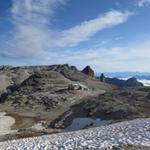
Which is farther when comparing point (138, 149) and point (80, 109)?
point (80, 109)

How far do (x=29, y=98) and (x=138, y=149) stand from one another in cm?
11046

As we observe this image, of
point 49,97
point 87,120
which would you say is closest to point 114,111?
point 87,120

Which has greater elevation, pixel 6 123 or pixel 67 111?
pixel 67 111

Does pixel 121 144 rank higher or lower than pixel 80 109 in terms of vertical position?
higher

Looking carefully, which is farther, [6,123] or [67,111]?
[67,111]

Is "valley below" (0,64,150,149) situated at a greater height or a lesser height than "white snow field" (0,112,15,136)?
greater

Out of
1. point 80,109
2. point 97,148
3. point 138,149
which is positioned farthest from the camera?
point 80,109

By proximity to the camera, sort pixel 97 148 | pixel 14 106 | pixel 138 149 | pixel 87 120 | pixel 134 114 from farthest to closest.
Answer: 1. pixel 14 106
2. pixel 87 120
3. pixel 134 114
4. pixel 97 148
5. pixel 138 149

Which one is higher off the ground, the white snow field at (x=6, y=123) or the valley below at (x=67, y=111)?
the valley below at (x=67, y=111)

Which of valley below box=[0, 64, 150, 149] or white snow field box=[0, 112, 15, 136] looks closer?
valley below box=[0, 64, 150, 149]

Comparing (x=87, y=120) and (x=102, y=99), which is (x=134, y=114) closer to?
(x=87, y=120)

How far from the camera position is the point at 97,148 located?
24.5 m

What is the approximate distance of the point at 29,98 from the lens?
13088 centimetres

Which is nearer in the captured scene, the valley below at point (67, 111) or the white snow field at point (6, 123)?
the valley below at point (67, 111)
